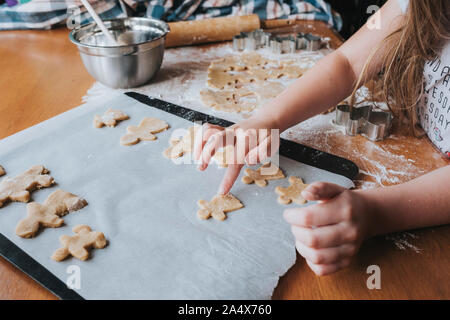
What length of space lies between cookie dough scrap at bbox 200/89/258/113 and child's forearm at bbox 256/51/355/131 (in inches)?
7.0

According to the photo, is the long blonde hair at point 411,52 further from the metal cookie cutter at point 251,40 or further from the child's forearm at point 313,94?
the metal cookie cutter at point 251,40

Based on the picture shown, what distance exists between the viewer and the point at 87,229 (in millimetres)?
595

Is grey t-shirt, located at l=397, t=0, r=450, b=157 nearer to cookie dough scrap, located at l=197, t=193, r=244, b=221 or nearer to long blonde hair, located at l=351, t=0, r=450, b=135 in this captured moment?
long blonde hair, located at l=351, t=0, r=450, b=135

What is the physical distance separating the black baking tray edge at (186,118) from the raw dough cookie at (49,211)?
3 cm

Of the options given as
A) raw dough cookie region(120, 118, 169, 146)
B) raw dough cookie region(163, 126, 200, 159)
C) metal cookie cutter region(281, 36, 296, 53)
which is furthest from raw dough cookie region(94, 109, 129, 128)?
metal cookie cutter region(281, 36, 296, 53)

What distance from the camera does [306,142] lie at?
0.84 m

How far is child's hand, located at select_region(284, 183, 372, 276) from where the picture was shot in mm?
487

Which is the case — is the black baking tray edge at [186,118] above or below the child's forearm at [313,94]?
below

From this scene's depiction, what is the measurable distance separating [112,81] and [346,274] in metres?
0.86

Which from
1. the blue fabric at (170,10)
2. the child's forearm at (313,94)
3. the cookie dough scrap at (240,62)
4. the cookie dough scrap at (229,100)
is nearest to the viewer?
the child's forearm at (313,94)

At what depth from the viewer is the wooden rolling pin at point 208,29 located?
1388 millimetres

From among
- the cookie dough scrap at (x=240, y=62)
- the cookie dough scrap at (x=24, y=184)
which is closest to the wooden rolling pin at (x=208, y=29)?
the cookie dough scrap at (x=240, y=62)
